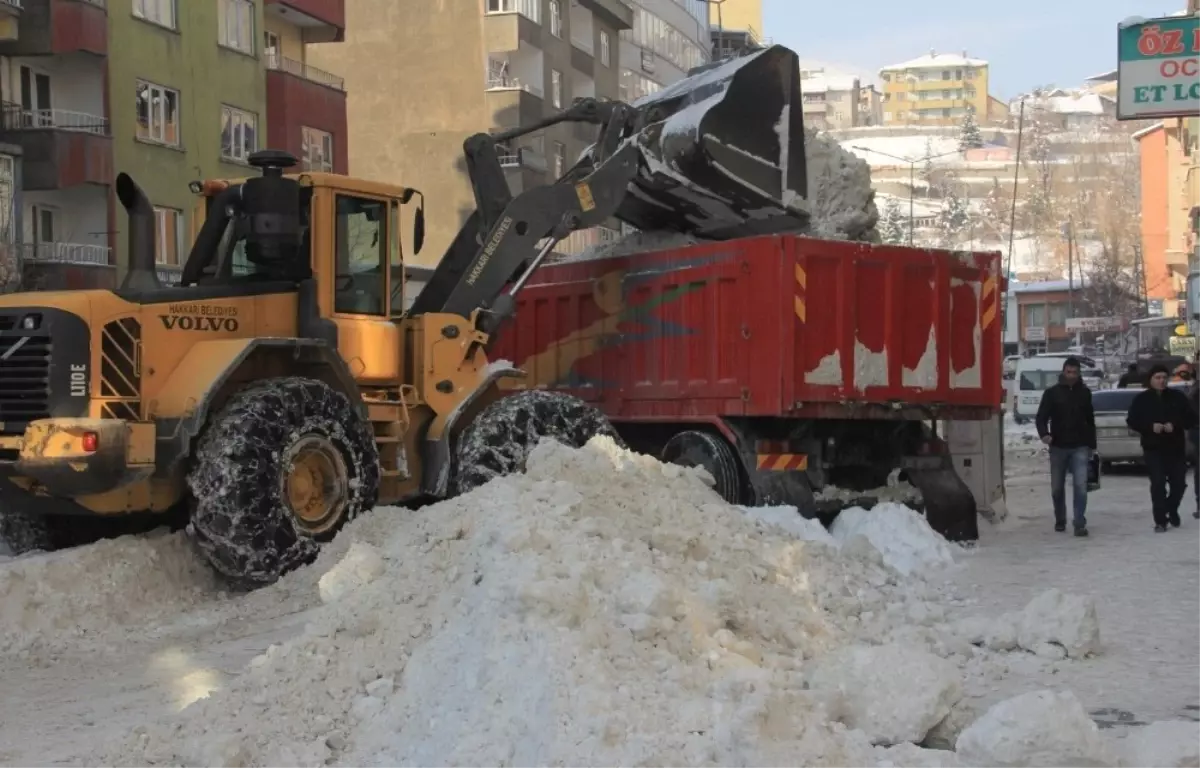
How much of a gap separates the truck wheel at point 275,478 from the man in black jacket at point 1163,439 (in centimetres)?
785

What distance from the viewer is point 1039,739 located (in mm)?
5547

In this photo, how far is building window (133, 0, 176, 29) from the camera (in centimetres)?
2956

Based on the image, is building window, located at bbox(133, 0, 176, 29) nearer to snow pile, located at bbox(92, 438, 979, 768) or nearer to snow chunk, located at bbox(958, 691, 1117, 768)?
snow pile, located at bbox(92, 438, 979, 768)

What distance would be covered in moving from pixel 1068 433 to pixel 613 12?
39.4m

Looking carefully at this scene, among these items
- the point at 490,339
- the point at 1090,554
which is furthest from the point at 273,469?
the point at 1090,554

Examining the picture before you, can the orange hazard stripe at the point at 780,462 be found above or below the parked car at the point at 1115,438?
above

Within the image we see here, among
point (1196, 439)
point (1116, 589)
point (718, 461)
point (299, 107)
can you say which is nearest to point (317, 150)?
point (299, 107)

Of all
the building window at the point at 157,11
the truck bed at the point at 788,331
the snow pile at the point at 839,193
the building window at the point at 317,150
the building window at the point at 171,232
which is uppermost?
the building window at the point at 157,11

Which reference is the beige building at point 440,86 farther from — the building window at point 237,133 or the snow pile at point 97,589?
the snow pile at point 97,589

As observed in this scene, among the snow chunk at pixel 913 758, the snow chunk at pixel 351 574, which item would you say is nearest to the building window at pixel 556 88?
the snow chunk at pixel 351 574

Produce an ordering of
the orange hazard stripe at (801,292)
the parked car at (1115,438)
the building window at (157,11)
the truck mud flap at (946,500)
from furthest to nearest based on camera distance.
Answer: the building window at (157,11) → the parked car at (1115,438) → the truck mud flap at (946,500) → the orange hazard stripe at (801,292)

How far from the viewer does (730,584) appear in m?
7.82

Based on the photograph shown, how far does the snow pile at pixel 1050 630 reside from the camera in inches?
320

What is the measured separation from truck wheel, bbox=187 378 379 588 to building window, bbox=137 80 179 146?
2116 centimetres
